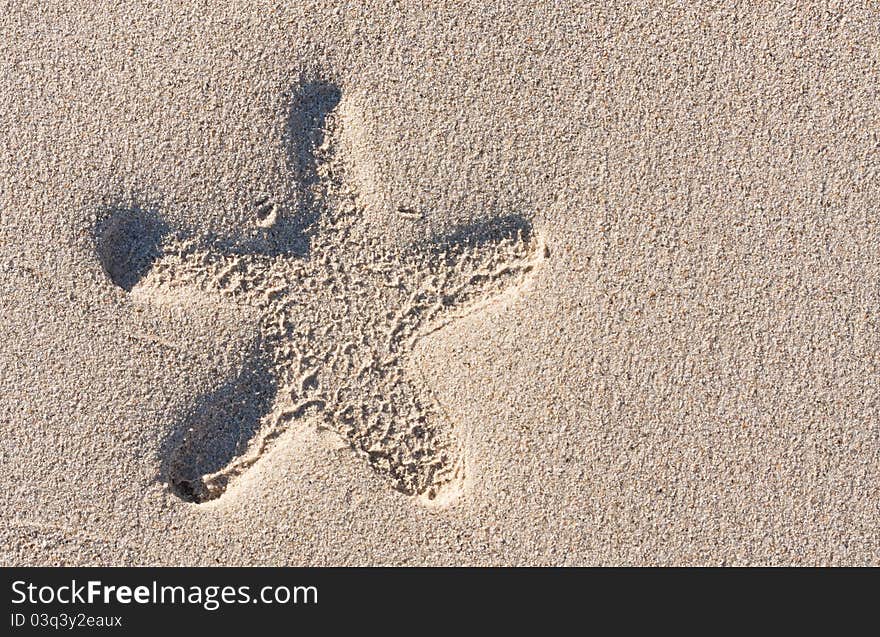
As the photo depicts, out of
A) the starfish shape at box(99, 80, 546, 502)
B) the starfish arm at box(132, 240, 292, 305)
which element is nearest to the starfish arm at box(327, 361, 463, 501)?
the starfish shape at box(99, 80, 546, 502)

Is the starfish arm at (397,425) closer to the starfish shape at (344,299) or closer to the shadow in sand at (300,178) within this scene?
the starfish shape at (344,299)

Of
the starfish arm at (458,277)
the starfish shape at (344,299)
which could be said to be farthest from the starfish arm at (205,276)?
the starfish arm at (458,277)

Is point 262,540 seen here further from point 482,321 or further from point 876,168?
point 876,168

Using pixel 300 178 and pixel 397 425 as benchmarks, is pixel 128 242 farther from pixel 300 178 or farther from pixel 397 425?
pixel 397 425


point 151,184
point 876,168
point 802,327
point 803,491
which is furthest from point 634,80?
point 151,184

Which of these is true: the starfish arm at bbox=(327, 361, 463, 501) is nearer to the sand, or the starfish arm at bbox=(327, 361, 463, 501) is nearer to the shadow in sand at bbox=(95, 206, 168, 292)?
the sand

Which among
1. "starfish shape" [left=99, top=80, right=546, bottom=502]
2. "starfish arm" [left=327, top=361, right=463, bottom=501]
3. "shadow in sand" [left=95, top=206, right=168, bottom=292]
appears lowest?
"starfish arm" [left=327, top=361, right=463, bottom=501]

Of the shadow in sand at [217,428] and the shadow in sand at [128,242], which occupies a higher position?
the shadow in sand at [128,242]

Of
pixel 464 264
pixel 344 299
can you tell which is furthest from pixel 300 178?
pixel 464 264
